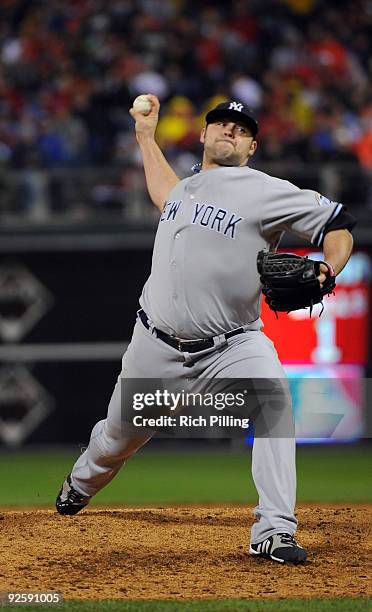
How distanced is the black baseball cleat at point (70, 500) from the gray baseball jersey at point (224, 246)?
98cm

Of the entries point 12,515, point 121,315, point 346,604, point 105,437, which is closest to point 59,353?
point 121,315

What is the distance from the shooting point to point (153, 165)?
545cm

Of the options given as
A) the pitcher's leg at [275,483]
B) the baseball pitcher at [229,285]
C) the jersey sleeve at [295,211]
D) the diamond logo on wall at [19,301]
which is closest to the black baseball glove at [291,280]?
the baseball pitcher at [229,285]

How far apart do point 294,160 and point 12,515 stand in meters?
5.78

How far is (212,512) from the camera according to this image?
19.4ft

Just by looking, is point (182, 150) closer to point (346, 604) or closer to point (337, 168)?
point (337, 168)

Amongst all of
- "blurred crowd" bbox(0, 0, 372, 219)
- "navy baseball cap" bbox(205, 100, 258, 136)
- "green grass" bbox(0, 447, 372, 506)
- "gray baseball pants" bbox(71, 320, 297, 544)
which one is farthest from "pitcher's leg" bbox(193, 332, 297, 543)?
"blurred crowd" bbox(0, 0, 372, 219)

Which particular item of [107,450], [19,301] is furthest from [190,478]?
[107,450]

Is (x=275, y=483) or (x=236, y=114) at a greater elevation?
(x=236, y=114)

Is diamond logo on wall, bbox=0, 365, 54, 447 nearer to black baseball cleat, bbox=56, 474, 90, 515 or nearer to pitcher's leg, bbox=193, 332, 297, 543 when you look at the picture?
black baseball cleat, bbox=56, 474, 90, 515

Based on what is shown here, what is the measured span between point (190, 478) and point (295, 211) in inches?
167

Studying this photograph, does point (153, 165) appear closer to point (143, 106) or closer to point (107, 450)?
point (143, 106)

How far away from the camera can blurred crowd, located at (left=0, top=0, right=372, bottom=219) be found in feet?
36.0

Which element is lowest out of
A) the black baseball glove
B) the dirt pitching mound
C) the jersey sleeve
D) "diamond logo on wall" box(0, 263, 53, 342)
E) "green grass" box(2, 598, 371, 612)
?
the dirt pitching mound
